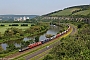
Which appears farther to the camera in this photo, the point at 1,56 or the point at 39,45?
the point at 39,45

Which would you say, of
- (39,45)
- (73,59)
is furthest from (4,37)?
(73,59)

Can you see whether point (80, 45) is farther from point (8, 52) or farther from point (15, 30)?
point (15, 30)

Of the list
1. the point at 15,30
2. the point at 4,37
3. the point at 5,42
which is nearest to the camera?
the point at 5,42

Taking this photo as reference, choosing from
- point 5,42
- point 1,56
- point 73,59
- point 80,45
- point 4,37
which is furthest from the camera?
point 4,37

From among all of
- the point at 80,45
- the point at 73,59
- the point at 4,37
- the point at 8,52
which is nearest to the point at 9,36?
the point at 4,37

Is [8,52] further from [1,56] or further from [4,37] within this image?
[4,37]

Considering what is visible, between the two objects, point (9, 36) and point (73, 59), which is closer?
point (73, 59)

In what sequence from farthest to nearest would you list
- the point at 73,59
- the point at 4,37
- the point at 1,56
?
the point at 4,37
the point at 1,56
the point at 73,59

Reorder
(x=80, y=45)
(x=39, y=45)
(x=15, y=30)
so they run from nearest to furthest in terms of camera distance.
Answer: (x=80, y=45) → (x=39, y=45) → (x=15, y=30)

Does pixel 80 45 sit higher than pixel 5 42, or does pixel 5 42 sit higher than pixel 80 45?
pixel 80 45
